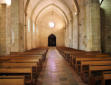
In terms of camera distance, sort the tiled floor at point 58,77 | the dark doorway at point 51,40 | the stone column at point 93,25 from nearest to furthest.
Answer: the tiled floor at point 58,77 → the stone column at point 93,25 → the dark doorway at point 51,40

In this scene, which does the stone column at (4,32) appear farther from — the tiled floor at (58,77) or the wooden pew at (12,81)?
the wooden pew at (12,81)

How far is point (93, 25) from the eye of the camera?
849 cm

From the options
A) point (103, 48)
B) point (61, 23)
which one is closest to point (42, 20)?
point (61, 23)

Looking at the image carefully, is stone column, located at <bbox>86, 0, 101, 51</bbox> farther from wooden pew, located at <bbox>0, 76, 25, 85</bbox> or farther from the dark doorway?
the dark doorway

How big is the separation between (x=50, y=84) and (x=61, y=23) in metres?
23.7

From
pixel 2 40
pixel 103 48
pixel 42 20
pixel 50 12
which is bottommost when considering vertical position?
pixel 103 48

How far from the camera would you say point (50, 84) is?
3.83m

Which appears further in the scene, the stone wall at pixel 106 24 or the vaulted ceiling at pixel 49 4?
the vaulted ceiling at pixel 49 4

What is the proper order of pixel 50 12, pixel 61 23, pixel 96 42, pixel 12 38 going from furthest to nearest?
pixel 61 23 → pixel 50 12 → pixel 12 38 → pixel 96 42

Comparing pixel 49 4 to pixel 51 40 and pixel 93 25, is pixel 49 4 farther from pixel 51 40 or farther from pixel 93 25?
pixel 93 25

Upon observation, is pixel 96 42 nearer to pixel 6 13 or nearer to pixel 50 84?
pixel 50 84

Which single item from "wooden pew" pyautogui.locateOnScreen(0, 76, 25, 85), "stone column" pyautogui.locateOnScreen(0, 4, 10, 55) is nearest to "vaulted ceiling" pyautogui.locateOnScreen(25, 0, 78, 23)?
"stone column" pyautogui.locateOnScreen(0, 4, 10, 55)

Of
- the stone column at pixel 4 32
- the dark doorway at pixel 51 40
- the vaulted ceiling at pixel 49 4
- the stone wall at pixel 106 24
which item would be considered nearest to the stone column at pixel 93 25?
the stone wall at pixel 106 24

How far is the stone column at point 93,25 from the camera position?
8.45m
